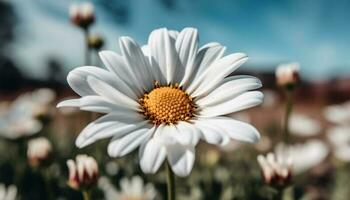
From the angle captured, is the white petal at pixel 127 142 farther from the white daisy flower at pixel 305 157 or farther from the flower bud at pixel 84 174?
the white daisy flower at pixel 305 157

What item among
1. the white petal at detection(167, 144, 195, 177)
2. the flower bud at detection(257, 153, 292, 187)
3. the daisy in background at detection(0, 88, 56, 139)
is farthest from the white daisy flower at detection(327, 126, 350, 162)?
the white petal at detection(167, 144, 195, 177)

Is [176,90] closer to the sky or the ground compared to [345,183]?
closer to the sky

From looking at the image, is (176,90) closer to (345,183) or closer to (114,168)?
(114,168)

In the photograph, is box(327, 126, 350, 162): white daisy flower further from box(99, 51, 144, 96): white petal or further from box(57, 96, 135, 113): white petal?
box(57, 96, 135, 113): white petal

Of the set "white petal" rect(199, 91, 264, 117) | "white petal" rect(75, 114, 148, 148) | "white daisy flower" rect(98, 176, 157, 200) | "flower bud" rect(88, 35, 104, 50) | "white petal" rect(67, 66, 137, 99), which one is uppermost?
"flower bud" rect(88, 35, 104, 50)

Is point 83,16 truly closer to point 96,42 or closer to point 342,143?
point 96,42

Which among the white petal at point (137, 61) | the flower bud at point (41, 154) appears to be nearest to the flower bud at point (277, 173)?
the white petal at point (137, 61)

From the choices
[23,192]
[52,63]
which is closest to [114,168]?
[23,192]
